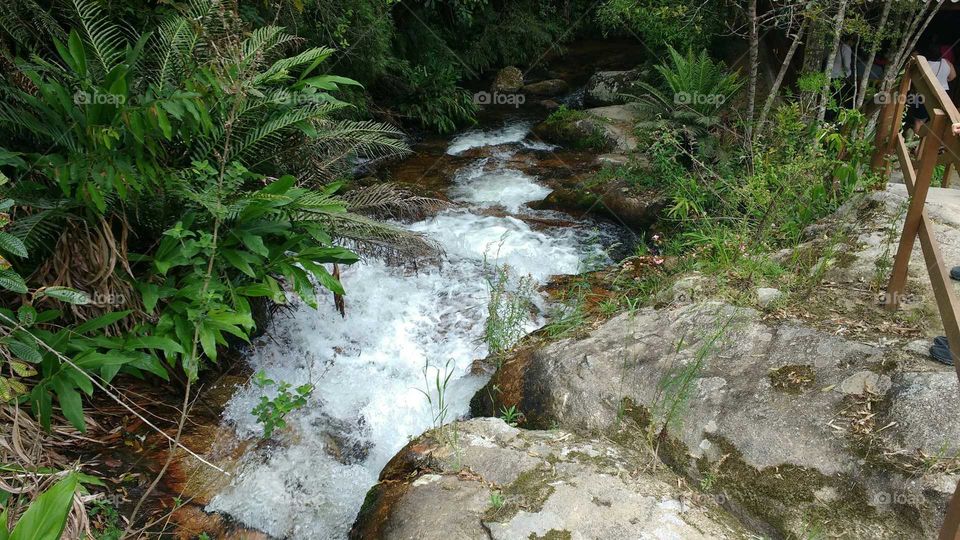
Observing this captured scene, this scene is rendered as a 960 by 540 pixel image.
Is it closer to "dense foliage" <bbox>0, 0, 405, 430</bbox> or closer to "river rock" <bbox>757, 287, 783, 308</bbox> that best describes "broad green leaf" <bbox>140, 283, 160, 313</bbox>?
"dense foliage" <bbox>0, 0, 405, 430</bbox>

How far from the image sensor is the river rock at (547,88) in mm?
12297

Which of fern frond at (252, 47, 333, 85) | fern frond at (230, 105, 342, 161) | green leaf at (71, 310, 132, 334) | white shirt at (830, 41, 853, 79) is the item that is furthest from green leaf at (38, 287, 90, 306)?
white shirt at (830, 41, 853, 79)

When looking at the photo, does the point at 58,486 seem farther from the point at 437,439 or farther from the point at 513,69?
the point at 513,69

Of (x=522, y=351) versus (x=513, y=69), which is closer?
(x=522, y=351)

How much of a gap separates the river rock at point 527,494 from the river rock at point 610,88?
870 centimetres

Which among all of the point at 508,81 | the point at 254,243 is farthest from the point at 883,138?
the point at 508,81

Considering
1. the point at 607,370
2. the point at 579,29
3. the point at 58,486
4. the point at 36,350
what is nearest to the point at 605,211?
the point at 607,370

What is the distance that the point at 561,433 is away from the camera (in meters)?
3.53

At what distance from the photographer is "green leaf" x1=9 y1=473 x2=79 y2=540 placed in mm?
1944

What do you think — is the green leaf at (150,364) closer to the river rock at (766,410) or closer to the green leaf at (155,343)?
the green leaf at (155,343)

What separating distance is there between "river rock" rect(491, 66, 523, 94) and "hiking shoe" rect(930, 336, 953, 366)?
32.9ft

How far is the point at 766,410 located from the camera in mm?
3297

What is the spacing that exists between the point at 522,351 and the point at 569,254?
6.86ft

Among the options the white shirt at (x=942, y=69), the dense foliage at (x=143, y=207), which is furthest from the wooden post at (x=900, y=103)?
the dense foliage at (x=143, y=207)
